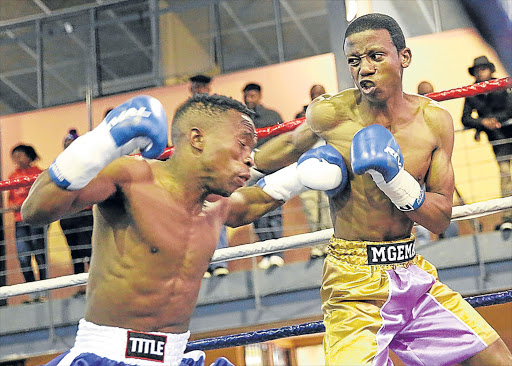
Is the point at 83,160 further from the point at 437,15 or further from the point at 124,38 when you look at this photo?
the point at 124,38

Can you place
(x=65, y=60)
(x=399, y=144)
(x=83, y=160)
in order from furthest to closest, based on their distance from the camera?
(x=65, y=60) → (x=399, y=144) → (x=83, y=160)

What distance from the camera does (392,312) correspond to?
6.16 feet

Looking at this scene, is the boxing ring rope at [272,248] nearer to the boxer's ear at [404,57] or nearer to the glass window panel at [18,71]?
the boxer's ear at [404,57]

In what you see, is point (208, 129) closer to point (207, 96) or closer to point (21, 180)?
point (207, 96)

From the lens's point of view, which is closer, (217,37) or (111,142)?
(111,142)

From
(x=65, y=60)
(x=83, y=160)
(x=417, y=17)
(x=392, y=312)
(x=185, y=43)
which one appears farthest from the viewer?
(x=65, y=60)

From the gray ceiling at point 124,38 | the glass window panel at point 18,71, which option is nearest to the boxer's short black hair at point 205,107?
the gray ceiling at point 124,38

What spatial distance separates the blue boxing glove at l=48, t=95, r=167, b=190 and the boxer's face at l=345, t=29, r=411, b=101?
594mm

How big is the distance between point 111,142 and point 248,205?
543 millimetres

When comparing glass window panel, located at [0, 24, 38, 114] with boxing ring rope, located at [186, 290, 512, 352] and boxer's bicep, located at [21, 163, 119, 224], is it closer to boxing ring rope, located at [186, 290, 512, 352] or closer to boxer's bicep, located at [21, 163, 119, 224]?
boxing ring rope, located at [186, 290, 512, 352]

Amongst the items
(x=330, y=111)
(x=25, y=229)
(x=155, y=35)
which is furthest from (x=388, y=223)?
(x=155, y=35)

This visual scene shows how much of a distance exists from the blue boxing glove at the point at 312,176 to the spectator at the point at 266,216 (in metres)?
1.74

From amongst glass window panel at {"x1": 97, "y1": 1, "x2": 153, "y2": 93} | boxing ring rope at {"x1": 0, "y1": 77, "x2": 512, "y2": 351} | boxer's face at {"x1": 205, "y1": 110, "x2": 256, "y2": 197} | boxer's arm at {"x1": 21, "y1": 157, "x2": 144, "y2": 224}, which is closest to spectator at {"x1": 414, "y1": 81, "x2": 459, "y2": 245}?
boxing ring rope at {"x1": 0, "y1": 77, "x2": 512, "y2": 351}

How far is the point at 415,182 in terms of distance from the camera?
1.82 metres
